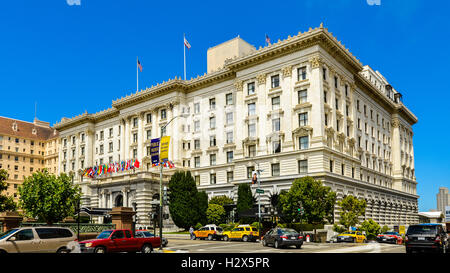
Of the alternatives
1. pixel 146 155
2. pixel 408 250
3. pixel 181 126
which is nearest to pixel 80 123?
pixel 146 155

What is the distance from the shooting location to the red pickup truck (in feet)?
78.2

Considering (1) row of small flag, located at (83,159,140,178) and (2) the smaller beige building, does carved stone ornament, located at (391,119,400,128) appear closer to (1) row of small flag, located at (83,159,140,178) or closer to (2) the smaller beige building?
(1) row of small flag, located at (83,159,140,178)

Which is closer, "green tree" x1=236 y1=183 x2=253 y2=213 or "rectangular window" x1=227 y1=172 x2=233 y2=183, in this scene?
"green tree" x1=236 y1=183 x2=253 y2=213

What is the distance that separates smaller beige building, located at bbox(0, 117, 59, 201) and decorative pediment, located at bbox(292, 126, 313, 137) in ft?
273

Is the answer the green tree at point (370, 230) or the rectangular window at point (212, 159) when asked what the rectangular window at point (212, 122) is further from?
the green tree at point (370, 230)

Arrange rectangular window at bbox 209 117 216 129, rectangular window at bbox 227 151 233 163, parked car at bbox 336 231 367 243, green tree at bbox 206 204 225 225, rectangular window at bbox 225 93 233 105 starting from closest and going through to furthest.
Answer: parked car at bbox 336 231 367 243 → green tree at bbox 206 204 225 225 → rectangular window at bbox 227 151 233 163 → rectangular window at bbox 225 93 233 105 → rectangular window at bbox 209 117 216 129

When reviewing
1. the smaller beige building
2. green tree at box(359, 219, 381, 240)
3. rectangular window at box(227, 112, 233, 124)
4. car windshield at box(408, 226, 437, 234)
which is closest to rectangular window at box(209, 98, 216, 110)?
rectangular window at box(227, 112, 233, 124)

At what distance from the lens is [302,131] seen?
179 feet

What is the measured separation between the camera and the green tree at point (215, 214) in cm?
5772

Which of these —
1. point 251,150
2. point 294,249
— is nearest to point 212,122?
point 251,150

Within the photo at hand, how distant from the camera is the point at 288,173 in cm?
5481

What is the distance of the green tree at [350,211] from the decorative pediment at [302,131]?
955 cm

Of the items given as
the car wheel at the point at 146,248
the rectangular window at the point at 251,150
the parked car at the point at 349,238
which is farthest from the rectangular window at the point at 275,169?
the car wheel at the point at 146,248
